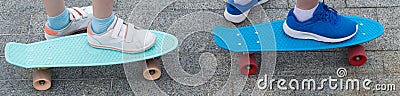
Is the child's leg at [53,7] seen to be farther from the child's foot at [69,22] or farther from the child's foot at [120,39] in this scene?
the child's foot at [120,39]

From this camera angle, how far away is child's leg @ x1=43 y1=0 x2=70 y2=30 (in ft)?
7.59

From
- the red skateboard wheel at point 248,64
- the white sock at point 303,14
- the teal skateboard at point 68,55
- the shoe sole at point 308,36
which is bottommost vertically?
the teal skateboard at point 68,55

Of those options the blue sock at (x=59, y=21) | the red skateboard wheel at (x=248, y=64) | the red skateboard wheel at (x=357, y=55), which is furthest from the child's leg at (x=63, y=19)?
the red skateboard wheel at (x=357, y=55)

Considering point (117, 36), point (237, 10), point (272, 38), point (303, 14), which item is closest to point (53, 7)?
point (117, 36)

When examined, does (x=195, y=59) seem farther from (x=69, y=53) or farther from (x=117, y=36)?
(x=69, y=53)

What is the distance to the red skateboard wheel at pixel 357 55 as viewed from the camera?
92.9 inches

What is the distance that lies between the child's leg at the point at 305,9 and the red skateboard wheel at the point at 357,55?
25 cm

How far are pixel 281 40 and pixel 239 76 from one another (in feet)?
0.80

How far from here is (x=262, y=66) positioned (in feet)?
7.89

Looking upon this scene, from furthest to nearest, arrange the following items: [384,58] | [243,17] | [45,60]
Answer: [243,17]
[384,58]
[45,60]

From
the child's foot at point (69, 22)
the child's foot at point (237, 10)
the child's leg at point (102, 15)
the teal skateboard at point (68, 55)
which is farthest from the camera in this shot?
the child's foot at point (237, 10)

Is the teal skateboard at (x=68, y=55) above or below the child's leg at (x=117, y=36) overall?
below

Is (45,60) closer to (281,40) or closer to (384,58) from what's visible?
(281,40)

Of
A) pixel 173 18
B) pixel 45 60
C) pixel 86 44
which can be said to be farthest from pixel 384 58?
pixel 45 60
